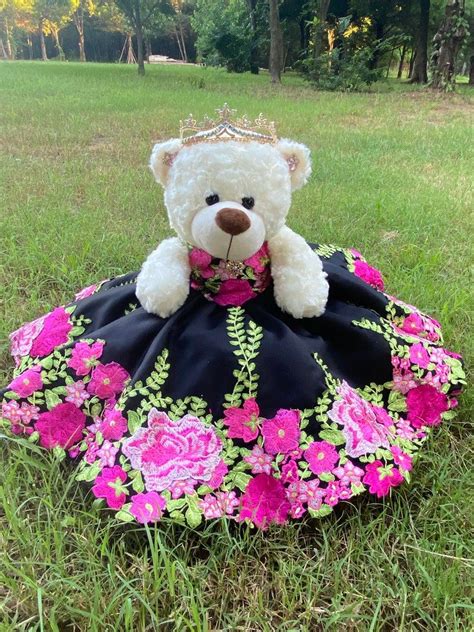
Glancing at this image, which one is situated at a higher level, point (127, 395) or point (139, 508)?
point (127, 395)

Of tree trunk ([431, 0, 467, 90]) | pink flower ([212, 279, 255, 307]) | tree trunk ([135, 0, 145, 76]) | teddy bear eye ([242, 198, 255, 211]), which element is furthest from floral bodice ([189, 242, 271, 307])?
tree trunk ([135, 0, 145, 76])

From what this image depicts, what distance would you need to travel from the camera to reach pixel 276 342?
4.18 ft

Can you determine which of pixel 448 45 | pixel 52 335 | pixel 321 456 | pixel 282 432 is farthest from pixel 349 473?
pixel 448 45

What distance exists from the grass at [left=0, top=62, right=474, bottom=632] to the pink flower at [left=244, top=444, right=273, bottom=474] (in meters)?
0.13

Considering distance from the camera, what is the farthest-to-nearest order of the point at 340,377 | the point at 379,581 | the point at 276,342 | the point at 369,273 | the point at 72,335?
the point at 369,273 < the point at 72,335 < the point at 340,377 < the point at 276,342 < the point at 379,581

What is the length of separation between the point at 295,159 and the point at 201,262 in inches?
14.2

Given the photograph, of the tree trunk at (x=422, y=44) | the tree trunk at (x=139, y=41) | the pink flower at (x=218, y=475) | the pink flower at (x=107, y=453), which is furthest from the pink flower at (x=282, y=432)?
the tree trunk at (x=422, y=44)

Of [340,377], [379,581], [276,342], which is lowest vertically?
[379,581]

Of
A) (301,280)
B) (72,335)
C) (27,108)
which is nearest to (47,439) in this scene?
(72,335)

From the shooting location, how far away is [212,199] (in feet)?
4.09

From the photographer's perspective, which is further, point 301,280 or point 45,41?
point 45,41

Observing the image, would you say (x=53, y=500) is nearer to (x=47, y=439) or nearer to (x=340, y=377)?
(x=47, y=439)

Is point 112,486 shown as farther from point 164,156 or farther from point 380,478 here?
point 164,156

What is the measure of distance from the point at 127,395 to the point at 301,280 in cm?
52
